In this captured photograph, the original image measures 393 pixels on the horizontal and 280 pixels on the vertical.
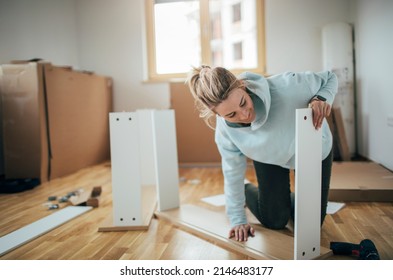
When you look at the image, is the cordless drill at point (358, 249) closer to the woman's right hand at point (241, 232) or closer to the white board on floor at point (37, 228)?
the woman's right hand at point (241, 232)

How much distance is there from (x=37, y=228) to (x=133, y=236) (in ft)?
1.00

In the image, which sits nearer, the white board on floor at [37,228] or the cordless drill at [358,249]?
the cordless drill at [358,249]

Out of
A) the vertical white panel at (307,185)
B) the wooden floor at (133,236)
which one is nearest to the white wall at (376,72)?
the wooden floor at (133,236)

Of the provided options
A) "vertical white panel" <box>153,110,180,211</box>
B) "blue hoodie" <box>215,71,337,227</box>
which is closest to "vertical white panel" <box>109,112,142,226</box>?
"vertical white panel" <box>153,110,180,211</box>

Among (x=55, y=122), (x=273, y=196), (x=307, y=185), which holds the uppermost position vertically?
(x=55, y=122)

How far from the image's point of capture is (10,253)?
929 mm

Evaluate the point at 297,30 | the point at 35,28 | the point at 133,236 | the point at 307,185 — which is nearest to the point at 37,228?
the point at 133,236

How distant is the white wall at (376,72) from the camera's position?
0.93 m

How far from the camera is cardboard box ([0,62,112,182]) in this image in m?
1.36

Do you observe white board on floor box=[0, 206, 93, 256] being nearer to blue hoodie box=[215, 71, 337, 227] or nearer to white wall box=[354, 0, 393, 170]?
blue hoodie box=[215, 71, 337, 227]

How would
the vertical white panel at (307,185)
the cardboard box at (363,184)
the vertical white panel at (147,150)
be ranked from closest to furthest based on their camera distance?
the vertical white panel at (307,185), the cardboard box at (363,184), the vertical white panel at (147,150)

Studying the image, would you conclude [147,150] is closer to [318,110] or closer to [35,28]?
[35,28]

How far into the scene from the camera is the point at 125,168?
1.12 m

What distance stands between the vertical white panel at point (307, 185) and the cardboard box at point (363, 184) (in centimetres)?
42
